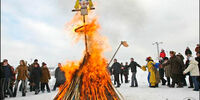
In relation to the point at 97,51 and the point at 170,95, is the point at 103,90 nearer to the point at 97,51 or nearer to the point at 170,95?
the point at 97,51

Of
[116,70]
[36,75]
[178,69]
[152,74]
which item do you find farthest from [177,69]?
[36,75]

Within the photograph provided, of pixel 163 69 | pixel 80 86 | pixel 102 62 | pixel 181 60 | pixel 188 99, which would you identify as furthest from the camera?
pixel 163 69

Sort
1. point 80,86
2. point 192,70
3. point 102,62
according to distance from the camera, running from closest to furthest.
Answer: point 80,86 < point 102,62 < point 192,70

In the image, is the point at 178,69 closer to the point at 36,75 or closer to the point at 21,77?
the point at 36,75

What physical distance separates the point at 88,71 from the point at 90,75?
119mm

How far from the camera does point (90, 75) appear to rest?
14.6ft

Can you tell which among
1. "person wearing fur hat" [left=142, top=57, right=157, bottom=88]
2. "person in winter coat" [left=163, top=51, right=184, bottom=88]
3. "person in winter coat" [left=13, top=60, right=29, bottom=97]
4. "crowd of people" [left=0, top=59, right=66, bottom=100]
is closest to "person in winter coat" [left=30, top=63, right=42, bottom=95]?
"crowd of people" [left=0, top=59, right=66, bottom=100]

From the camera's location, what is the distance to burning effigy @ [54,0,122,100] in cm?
433

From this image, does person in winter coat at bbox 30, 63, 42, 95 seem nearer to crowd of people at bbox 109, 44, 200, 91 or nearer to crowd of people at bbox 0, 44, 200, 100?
crowd of people at bbox 0, 44, 200, 100

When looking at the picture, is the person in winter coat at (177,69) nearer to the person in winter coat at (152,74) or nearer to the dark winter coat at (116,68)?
the person in winter coat at (152,74)

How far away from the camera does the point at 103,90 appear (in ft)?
14.6

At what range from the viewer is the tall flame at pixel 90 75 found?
4.31 m

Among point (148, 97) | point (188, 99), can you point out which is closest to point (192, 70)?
point (188, 99)

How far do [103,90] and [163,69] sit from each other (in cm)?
697
